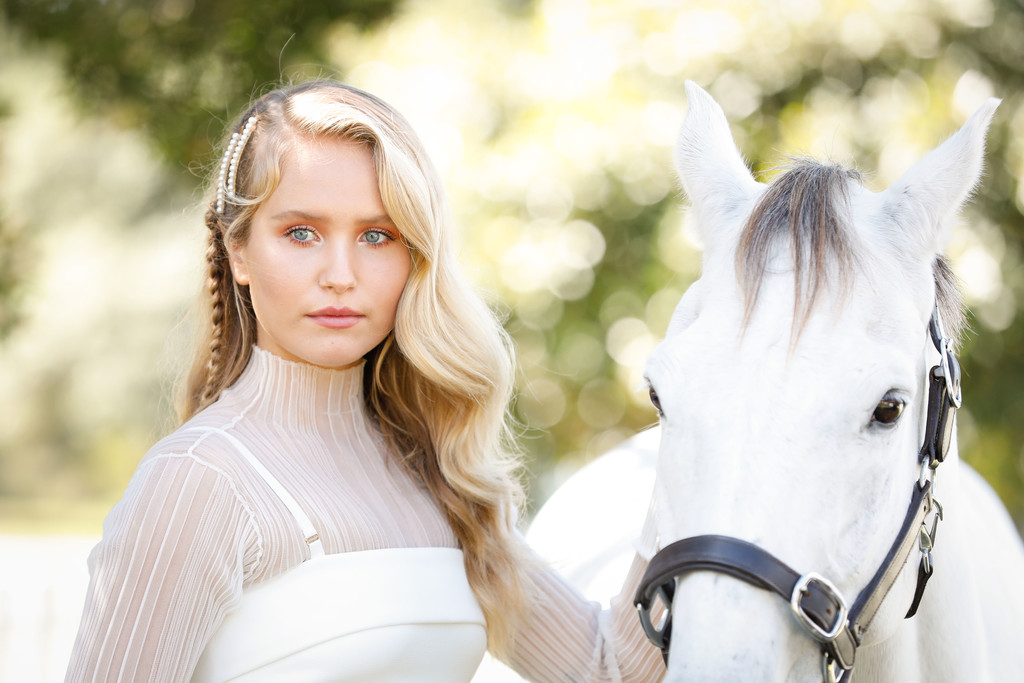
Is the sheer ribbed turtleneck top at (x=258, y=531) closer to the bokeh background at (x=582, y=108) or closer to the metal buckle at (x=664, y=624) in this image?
the metal buckle at (x=664, y=624)

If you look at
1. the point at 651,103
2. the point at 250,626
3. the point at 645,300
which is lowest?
the point at 250,626

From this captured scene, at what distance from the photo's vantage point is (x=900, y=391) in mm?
1166

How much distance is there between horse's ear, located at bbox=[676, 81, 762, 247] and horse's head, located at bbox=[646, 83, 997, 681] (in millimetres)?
73

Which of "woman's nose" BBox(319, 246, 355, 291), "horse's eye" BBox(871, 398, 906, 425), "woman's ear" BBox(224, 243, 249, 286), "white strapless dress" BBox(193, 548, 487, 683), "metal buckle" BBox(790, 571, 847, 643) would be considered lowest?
"metal buckle" BBox(790, 571, 847, 643)

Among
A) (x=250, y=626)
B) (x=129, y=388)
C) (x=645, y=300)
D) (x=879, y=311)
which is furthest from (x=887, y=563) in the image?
(x=129, y=388)

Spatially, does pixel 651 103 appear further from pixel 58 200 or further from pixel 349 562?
pixel 58 200

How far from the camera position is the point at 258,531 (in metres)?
1.33

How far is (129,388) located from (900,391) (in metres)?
6.37

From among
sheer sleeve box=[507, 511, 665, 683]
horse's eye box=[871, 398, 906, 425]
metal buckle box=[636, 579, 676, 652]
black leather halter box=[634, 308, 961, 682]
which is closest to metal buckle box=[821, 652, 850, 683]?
black leather halter box=[634, 308, 961, 682]

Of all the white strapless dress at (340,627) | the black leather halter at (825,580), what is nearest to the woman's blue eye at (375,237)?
the white strapless dress at (340,627)

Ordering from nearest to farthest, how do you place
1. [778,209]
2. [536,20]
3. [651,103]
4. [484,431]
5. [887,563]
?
1. [887,563]
2. [778,209]
3. [484,431]
4. [651,103]
5. [536,20]

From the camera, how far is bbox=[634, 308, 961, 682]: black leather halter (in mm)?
1062

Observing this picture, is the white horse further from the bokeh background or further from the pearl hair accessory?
the bokeh background

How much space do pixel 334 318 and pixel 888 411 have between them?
2.97 feet
